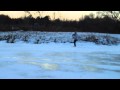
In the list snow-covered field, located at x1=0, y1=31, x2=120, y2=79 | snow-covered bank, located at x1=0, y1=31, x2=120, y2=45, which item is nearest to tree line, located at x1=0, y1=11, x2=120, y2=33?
snow-covered bank, located at x1=0, y1=31, x2=120, y2=45

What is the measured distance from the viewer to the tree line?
76.1ft

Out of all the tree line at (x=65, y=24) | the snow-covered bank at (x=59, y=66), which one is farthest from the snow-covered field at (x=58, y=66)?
the tree line at (x=65, y=24)

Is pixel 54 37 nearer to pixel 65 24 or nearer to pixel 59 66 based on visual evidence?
pixel 65 24

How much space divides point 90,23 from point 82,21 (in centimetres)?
231

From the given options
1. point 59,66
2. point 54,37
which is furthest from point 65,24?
point 59,66

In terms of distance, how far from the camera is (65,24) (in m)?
23.6

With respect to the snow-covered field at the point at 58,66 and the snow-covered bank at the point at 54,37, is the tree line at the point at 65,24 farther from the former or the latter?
the snow-covered field at the point at 58,66

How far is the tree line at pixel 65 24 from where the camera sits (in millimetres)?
23203

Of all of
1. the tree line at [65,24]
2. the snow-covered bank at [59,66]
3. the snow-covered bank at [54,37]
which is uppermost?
the tree line at [65,24]

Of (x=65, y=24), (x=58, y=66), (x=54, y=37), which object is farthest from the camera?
(x=65, y=24)

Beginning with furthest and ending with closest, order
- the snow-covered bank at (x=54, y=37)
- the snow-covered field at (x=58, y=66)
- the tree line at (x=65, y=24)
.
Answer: the tree line at (x=65, y=24)
the snow-covered bank at (x=54, y=37)
the snow-covered field at (x=58, y=66)

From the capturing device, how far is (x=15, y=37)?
22672mm
